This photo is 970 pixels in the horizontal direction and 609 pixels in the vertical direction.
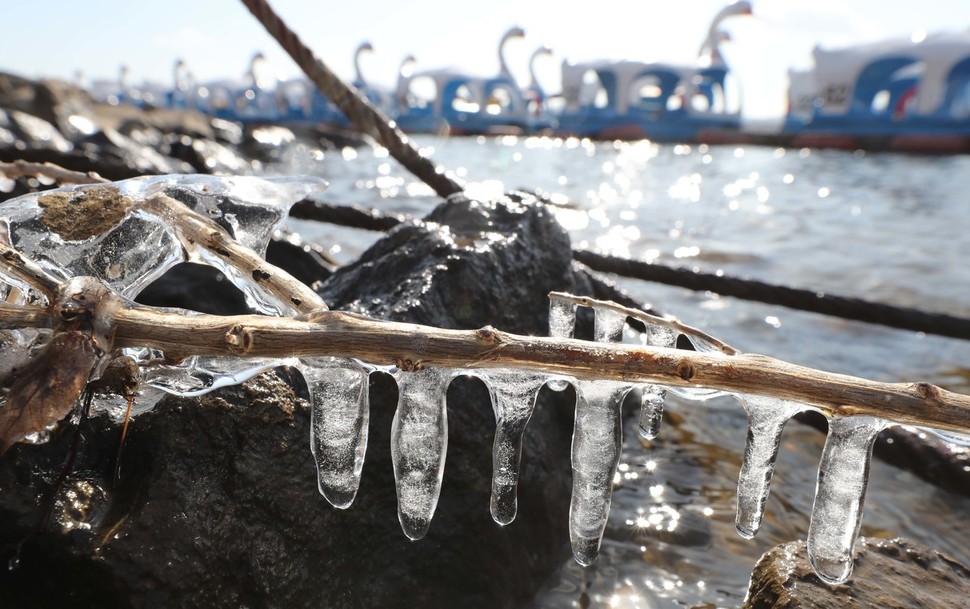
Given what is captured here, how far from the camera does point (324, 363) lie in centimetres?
128

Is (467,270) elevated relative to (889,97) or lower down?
elevated

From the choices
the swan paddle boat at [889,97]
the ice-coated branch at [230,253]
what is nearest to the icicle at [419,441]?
the ice-coated branch at [230,253]

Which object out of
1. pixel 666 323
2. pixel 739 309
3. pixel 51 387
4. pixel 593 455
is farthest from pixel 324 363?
pixel 739 309

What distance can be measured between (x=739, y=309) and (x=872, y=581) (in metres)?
4.09

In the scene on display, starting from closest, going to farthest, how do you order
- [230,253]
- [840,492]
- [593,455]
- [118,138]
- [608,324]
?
[840,492] < [593,455] < [230,253] < [608,324] < [118,138]

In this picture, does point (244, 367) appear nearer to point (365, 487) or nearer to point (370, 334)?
point (370, 334)

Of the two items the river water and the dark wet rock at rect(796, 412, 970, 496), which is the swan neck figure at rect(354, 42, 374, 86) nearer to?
the river water

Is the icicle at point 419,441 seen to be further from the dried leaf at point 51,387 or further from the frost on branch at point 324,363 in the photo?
the dried leaf at point 51,387

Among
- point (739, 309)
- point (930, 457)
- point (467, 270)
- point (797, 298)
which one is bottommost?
point (739, 309)

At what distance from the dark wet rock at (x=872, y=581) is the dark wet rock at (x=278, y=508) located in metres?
0.66

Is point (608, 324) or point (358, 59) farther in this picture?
point (358, 59)

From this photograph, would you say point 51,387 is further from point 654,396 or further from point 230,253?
point 654,396

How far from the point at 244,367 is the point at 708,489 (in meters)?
2.13

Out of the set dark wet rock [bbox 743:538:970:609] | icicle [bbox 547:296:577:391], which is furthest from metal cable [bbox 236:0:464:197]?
dark wet rock [bbox 743:538:970:609]
